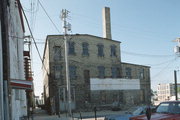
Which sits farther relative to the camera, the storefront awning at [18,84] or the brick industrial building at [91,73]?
the brick industrial building at [91,73]

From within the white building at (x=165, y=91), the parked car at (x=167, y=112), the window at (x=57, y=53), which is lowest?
the white building at (x=165, y=91)

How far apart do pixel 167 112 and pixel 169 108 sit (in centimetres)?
22

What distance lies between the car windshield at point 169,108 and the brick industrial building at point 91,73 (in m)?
24.4

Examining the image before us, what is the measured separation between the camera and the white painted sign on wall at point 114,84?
1510 inches

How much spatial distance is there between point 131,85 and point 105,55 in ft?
25.0

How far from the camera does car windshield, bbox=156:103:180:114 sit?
9.60 meters

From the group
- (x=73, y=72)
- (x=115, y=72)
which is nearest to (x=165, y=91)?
(x=115, y=72)

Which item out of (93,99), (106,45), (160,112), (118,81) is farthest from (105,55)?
(160,112)

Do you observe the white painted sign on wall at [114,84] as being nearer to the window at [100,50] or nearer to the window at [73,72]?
the window at [73,72]

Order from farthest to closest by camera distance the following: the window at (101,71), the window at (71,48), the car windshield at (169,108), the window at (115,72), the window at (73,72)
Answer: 1. the window at (115,72)
2. the window at (101,71)
3. the window at (71,48)
4. the window at (73,72)
5. the car windshield at (169,108)

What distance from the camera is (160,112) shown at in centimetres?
1016

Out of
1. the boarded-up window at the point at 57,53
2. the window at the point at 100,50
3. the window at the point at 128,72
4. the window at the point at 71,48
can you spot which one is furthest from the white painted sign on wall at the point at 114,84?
the boarded-up window at the point at 57,53

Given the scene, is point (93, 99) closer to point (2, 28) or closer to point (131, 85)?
point (131, 85)

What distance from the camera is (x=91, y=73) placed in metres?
38.5
